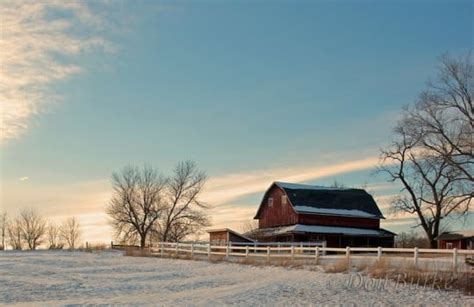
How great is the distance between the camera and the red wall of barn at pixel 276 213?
56378 mm

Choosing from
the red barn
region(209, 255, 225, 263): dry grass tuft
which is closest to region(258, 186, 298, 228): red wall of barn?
the red barn

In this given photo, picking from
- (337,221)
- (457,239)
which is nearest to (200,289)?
(337,221)

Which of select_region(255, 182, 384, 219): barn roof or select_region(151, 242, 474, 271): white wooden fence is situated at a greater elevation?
select_region(255, 182, 384, 219): barn roof

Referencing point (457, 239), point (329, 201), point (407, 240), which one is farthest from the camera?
point (407, 240)

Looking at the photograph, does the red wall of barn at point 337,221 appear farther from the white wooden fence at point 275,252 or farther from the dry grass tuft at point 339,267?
the dry grass tuft at point 339,267

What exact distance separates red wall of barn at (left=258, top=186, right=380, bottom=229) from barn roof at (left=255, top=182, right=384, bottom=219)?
1.82 feet

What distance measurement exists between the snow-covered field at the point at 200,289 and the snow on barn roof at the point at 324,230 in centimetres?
2362

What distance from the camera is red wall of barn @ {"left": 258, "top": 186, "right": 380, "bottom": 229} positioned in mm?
55656

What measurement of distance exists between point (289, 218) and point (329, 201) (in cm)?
492

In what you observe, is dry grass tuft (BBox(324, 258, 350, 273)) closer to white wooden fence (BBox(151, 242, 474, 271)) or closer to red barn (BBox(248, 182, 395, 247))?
white wooden fence (BBox(151, 242, 474, 271))

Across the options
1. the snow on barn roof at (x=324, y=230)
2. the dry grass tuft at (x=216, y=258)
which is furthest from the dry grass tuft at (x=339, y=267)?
the snow on barn roof at (x=324, y=230)

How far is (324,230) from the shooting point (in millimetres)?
53969

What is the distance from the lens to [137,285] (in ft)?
76.3

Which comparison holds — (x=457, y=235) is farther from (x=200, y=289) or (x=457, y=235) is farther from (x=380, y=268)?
(x=200, y=289)
